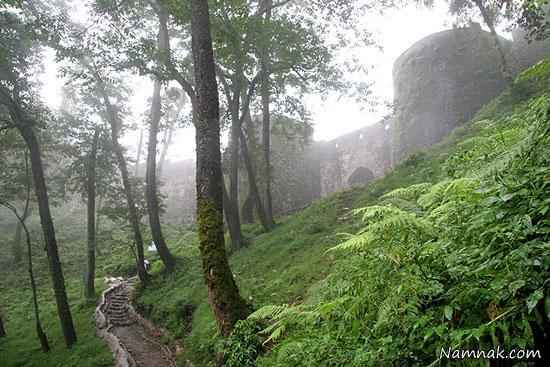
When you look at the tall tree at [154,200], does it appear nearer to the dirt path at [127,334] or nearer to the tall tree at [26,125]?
the dirt path at [127,334]

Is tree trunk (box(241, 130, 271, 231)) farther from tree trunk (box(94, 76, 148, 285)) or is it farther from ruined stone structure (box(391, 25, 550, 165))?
ruined stone structure (box(391, 25, 550, 165))

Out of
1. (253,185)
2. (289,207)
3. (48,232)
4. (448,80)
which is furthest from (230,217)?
(448,80)

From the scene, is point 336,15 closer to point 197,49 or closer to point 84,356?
point 197,49

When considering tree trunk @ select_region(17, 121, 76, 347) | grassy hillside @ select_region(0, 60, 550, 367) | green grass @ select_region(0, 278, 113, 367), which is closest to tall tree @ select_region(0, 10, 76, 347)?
tree trunk @ select_region(17, 121, 76, 347)

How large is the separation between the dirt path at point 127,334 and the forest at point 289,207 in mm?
94

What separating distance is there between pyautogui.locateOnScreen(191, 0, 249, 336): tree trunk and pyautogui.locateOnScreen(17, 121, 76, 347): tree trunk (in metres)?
8.24

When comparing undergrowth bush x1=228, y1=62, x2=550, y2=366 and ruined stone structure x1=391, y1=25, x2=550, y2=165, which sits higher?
ruined stone structure x1=391, y1=25, x2=550, y2=165

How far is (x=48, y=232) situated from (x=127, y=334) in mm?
4611

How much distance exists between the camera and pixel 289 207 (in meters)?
25.9

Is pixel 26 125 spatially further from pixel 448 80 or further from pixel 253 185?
pixel 448 80

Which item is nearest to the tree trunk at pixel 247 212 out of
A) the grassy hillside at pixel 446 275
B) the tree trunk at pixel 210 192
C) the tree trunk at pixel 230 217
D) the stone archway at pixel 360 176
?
the tree trunk at pixel 230 217

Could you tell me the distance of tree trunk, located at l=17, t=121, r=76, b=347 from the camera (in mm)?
10781

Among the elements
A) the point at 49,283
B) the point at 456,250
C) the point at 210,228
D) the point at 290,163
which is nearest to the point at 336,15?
the point at 210,228

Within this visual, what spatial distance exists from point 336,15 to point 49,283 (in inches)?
896
